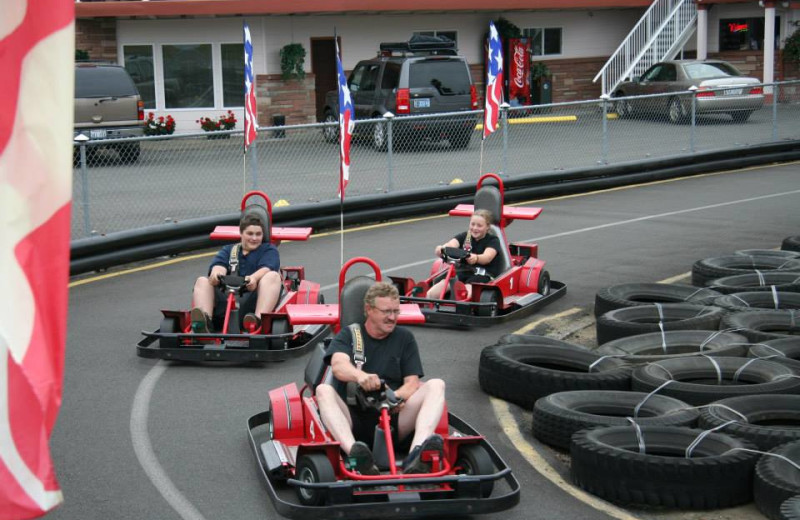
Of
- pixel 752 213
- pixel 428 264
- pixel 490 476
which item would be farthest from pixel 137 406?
pixel 752 213

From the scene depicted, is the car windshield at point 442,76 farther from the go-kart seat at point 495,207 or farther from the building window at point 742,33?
the go-kart seat at point 495,207

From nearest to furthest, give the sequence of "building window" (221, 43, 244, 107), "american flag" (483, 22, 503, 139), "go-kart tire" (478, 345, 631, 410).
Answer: "go-kart tire" (478, 345, 631, 410) → "american flag" (483, 22, 503, 139) → "building window" (221, 43, 244, 107)

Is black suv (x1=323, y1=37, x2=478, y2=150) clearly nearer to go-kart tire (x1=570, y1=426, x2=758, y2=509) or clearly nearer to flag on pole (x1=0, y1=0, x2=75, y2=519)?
go-kart tire (x1=570, y1=426, x2=758, y2=509)

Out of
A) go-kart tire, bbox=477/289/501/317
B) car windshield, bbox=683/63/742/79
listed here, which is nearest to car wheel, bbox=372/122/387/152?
go-kart tire, bbox=477/289/501/317

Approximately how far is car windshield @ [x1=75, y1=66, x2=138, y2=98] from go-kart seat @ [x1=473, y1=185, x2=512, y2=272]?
15.5 metres

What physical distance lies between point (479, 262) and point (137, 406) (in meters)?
4.13

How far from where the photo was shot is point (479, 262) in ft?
A: 38.5

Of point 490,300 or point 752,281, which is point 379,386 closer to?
point 490,300

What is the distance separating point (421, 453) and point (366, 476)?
13.4 inches

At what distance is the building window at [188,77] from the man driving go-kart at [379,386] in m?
25.0

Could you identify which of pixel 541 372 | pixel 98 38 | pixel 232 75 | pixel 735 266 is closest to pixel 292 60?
pixel 232 75

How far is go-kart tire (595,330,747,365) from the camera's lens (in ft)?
30.4

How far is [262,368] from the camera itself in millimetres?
9922

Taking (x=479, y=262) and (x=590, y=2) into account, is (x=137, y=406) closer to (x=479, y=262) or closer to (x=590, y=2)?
(x=479, y=262)
